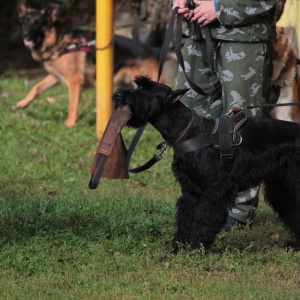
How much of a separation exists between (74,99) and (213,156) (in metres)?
6.33

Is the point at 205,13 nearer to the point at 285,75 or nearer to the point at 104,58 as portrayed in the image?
the point at 285,75

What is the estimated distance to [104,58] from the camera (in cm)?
945

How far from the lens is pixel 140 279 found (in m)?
4.54

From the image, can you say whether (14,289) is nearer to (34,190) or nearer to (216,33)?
(216,33)

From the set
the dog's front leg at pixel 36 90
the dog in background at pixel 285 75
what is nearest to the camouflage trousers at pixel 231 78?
the dog in background at pixel 285 75

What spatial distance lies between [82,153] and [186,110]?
4.30 meters

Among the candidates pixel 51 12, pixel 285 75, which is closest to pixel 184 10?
pixel 285 75

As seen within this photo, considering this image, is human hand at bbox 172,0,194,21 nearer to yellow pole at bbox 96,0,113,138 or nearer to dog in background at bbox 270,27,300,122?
dog in background at bbox 270,27,300,122

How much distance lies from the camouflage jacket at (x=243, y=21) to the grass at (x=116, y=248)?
158 centimetres

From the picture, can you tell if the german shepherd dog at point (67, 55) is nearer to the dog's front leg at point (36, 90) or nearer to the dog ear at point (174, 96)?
the dog's front leg at point (36, 90)

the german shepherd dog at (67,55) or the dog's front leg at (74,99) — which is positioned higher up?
the german shepherd dog at (67,55)

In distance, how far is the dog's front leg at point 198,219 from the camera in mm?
4906

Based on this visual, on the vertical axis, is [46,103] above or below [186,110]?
below

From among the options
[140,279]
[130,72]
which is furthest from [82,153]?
[140,279]
